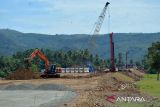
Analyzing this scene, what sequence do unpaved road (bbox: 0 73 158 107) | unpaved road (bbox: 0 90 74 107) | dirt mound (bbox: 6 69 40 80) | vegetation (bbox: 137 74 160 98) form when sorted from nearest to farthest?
unpaved road (bbox: 0 90 74 107) < unpaved road (bbox: 0 73 158 107) < vegetation (bbox: 137 74 160 98) < dirt mound (bbox: 6 69 40 80)

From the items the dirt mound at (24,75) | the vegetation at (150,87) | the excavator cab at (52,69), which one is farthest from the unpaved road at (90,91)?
the excavator cab at (52,69)

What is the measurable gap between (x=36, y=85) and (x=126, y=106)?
27.6m

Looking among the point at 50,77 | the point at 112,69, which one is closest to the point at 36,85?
the point at 50,77

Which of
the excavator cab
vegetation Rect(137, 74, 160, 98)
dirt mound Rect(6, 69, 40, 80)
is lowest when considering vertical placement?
vegetation Rect(137, 74, 160, 98)

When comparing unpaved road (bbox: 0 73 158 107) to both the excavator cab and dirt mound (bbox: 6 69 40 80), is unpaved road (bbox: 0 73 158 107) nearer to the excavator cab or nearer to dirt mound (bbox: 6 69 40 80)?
dirt mound (bbox: 6 69 40 80)

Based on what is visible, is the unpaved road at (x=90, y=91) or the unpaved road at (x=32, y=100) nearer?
the unpaved road at (x=32, y=100)

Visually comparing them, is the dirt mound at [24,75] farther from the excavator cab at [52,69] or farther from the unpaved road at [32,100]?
the unpaved road at [32,100]

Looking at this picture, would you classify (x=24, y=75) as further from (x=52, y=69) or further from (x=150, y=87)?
(x=150, y=87)

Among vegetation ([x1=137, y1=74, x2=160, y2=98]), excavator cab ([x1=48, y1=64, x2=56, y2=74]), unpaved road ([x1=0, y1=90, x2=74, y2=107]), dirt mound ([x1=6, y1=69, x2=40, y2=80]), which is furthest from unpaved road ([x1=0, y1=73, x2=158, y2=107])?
excavator cab ([x1=48, y1=64, x2=56, y2=74])

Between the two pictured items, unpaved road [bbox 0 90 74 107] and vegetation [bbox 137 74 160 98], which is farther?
vegetation [bbox 137 74 160 98]

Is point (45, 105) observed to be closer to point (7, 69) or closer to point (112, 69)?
point (112, 69)

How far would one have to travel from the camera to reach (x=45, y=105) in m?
37.4

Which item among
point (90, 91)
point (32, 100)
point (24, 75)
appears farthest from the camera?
point (24, 75)

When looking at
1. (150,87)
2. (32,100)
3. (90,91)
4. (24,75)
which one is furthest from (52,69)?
(32,100)
